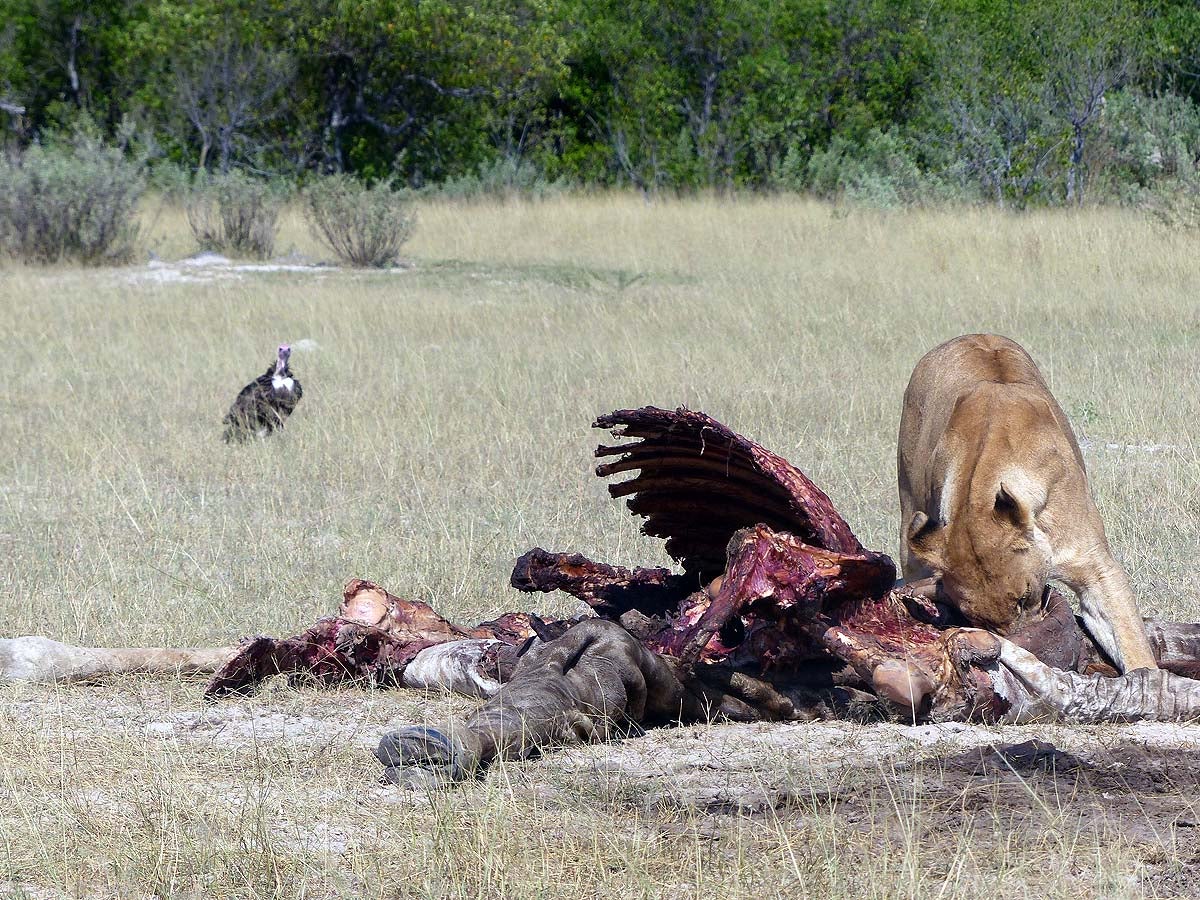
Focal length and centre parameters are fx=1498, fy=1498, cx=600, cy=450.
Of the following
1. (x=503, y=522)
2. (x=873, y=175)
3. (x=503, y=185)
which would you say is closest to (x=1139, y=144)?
(x=873, y=175)

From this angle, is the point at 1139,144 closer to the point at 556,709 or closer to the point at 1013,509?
the point at 1013,509

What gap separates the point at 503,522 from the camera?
23.7 feet

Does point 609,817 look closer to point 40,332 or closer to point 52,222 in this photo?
point 40,332

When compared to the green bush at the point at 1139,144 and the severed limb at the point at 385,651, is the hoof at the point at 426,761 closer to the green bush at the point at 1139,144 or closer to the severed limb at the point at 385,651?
the severed limb at the point at 385,651

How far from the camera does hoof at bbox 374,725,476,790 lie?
3801mm

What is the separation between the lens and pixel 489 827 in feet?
11.5

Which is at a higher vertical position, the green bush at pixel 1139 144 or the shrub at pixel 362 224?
the green bush at pixel 1139 144

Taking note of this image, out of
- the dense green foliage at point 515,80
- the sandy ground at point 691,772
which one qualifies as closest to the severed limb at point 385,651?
the sandy ground at point 691,772

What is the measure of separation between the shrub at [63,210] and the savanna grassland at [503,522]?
0.72m

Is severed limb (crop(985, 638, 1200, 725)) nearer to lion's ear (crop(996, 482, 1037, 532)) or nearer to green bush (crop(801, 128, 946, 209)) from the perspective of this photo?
lion's ear (crop(996, 482, 1037, 532))

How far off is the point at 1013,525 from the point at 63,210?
631 inches

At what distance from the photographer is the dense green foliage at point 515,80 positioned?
3012cm

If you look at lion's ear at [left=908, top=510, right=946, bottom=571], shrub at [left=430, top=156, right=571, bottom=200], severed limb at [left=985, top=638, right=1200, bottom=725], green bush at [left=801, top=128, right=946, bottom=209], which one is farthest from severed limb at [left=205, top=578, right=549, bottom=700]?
shrub at [left=430, top=156, right=571, bottom=200]

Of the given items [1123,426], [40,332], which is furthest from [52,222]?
[1123,426]
